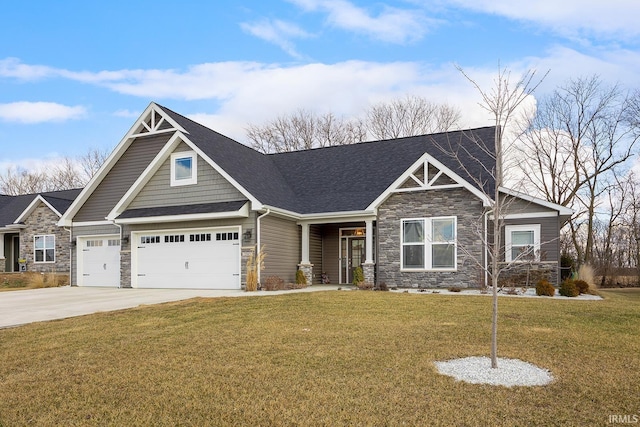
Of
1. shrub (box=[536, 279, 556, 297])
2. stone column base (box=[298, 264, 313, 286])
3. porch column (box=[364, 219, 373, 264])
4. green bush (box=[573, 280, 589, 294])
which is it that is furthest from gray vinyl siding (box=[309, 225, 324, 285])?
green bush (box=[573, 280, 589, 294])

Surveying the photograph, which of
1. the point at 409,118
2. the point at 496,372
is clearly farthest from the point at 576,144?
the point at 496,372

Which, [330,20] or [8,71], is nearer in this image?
[330,20]

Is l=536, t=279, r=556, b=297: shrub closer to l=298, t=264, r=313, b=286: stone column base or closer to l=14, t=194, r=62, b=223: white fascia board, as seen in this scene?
l=298, t=264, r=313, b=286: stone column base

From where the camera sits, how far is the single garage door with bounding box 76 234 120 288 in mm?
20578

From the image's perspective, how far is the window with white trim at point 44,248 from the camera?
2466 centimetres

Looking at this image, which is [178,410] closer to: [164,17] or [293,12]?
[293,12]

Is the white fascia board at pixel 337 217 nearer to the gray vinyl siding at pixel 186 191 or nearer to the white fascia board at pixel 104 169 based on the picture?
the gray vinyl siding at pixel 186 191

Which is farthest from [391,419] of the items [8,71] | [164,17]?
[8,71]

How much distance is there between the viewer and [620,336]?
7.85 metres

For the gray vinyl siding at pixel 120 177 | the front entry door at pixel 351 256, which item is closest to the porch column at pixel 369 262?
the front entry door at pixel 351 256

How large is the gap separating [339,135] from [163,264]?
22754 mm

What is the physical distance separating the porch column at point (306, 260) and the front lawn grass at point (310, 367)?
7.94 metres

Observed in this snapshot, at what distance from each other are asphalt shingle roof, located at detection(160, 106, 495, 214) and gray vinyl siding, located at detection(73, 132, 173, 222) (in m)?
1.93

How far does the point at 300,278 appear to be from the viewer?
60.1 feet
